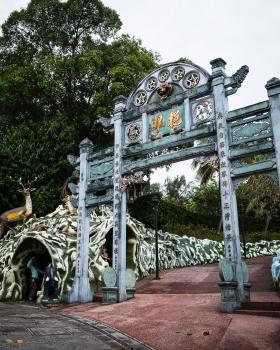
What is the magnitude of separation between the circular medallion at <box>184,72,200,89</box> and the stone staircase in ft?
17.6

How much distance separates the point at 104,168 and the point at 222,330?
648cm

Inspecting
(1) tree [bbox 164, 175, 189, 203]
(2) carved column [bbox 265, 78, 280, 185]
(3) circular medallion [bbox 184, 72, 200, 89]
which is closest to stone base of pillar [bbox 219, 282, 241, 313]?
(2) carved column [bbox 265, 78, 280, 185]

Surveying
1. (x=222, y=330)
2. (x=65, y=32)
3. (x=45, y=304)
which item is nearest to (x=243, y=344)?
(x=222, y=330)

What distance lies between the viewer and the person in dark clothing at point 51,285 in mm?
10573

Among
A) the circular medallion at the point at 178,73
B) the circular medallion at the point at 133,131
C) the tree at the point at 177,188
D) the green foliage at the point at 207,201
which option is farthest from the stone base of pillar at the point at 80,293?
the tree at the point at 177,188

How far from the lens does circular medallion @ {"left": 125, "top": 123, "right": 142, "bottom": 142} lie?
10287 mm

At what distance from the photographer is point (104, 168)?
36.0 ft

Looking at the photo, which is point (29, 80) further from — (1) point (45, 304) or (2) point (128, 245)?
(1) point (45, 304)

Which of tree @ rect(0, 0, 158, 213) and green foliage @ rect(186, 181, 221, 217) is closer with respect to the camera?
tree @ rect(0, 0, 158, 213)

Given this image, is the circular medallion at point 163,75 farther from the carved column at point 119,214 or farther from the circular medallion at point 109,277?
the circular medallion at point 109,277

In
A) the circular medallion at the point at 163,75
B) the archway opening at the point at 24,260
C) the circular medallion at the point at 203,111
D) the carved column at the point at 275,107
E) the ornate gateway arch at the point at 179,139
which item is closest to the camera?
the carved column at the point at 275,107

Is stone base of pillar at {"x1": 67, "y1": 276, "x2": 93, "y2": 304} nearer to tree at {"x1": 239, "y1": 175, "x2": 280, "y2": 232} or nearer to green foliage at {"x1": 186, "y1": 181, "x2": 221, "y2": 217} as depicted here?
tree at {"x1": 239, "y1": 175, "x2": 280, "y2": 232}

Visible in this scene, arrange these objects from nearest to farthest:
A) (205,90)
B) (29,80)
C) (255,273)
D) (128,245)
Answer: (205,90) < (255,273) < (128,245) < (29,80)

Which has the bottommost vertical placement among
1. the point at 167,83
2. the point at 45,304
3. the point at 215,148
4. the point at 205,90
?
the point at 45,304
